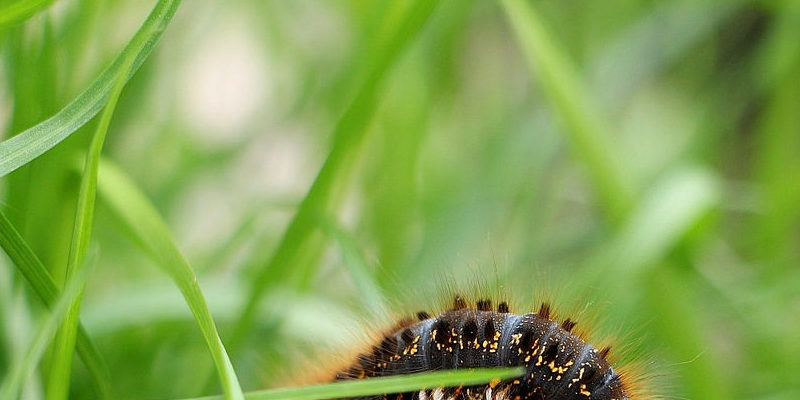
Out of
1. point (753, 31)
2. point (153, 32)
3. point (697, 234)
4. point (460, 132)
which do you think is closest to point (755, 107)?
point (753, 31)

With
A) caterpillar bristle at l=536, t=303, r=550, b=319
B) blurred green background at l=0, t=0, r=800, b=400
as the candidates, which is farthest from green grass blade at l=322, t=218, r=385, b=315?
caterpillar bristle at l=536, t=303, r=550, b=319

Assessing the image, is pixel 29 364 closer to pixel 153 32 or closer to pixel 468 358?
pixel 153 32

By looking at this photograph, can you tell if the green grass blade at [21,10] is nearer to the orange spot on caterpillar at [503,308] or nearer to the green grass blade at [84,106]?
the green grass blade at [84,106]

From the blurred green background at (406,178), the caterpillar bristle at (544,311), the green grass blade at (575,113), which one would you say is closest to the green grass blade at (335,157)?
the blurred green background at (406,178)

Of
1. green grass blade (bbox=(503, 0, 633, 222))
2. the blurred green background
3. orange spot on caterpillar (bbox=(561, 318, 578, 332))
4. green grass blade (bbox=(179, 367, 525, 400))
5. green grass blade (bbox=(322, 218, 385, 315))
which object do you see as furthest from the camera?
green grass blade (bbox=(503, 0, 633, 222))

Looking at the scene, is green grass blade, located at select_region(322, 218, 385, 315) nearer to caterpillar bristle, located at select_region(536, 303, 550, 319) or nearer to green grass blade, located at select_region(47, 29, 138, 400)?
caterpillar bristle, located at select_region(536, 303, 550, 319)

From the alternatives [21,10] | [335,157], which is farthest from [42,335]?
[335,157]
